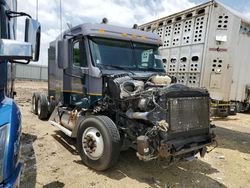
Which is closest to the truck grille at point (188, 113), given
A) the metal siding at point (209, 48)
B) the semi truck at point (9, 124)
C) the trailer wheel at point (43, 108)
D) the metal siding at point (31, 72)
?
the semi truck at point (9, 124)

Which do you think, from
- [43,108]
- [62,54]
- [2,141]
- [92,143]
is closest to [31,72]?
[43,108]

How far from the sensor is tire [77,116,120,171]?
379 centimetres

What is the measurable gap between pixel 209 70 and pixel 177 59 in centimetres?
121

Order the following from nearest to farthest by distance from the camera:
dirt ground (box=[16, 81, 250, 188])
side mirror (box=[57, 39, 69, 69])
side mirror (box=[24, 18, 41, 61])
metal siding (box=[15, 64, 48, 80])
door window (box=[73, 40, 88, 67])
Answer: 1. side mirror (box=[24, 18, 41, 61])
2. dirt ground (box=[16, 81, 250, 188])
3. side mirror (box=[57, 39, 69, 69])
4. door window (box=[73, 40, 88, 67])
5. metal siding (box=[15, 64, 48, 80])

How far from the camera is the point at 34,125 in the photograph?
6.96 meters

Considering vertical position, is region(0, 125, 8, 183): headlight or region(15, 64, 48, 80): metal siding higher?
region(0, 125, 8, 183): headlight

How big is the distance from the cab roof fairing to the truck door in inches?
9.4

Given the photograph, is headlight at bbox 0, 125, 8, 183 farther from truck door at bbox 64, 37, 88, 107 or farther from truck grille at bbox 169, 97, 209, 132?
truck door at bbox 64, 37, 88, 107

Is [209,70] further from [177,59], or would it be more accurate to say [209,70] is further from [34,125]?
[34,125]

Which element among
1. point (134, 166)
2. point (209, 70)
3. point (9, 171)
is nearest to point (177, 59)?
point (209, 70)

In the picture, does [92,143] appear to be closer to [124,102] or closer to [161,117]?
Answer: [124,102]

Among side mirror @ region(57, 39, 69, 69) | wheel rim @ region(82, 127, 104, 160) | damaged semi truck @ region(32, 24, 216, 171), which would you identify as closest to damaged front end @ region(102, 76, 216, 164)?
damaged semi truck @ region(32, 24, 216, 171)

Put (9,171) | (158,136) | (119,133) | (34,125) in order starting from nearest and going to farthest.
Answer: (9,171)
(158,136)
(119,133)
(34,125)

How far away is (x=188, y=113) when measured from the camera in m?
3.76
